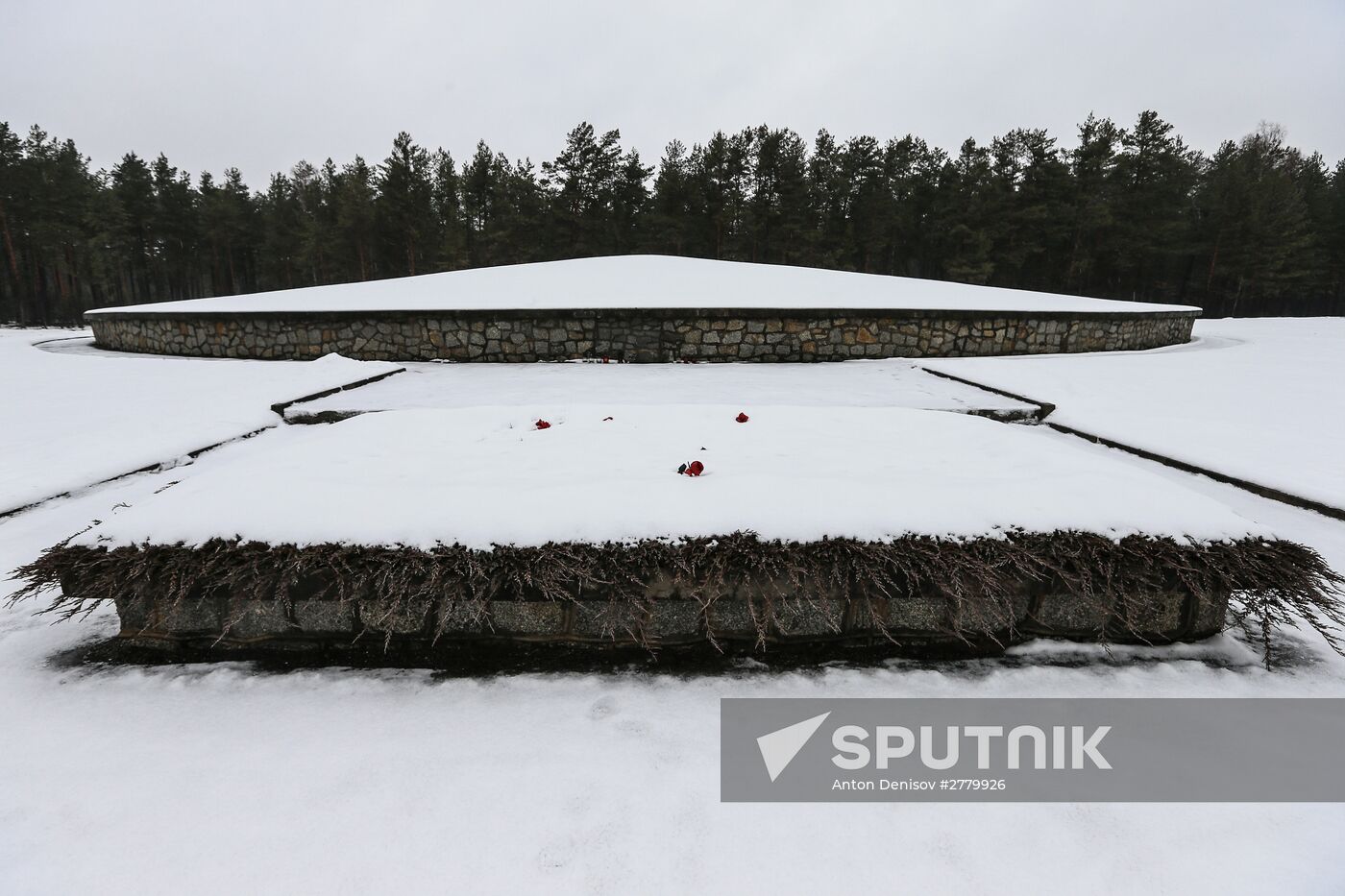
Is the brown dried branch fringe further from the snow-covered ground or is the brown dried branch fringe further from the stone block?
the snow-covered ground

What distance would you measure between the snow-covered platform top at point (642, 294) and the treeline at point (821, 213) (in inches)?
759

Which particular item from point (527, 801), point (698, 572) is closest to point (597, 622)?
point (698, 572)

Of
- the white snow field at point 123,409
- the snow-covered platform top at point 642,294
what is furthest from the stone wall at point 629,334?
the white snow field at point 123,409

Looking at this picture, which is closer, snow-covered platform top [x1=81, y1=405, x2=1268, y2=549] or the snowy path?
the snowy path

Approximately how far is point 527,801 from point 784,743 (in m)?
0.72

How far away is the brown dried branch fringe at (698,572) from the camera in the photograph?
6.32ft

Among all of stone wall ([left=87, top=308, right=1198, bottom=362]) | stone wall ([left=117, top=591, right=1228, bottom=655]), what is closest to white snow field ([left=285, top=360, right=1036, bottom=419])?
stone wall ([left=87, top=308, right=1198, bottom=362])

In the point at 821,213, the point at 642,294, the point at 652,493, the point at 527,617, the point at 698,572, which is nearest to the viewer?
the point at 698,572

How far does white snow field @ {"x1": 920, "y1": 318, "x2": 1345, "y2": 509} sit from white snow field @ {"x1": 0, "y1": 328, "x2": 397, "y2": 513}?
24.9 ft

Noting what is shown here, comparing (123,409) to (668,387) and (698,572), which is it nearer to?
(668,387)

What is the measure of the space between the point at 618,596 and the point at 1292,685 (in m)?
Answer: 2.29

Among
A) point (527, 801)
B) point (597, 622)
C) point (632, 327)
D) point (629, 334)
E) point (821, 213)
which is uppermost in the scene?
point (821, 213)

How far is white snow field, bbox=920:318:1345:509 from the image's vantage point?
4.18 m

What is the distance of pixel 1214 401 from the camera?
6.27 m
